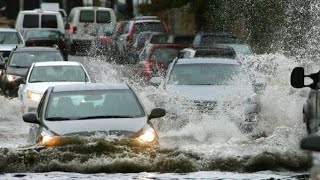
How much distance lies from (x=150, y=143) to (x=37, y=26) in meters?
34.8

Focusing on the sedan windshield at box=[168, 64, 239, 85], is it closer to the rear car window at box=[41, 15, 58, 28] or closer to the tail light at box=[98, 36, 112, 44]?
the tail light at box=[98, 36, 112, 44]

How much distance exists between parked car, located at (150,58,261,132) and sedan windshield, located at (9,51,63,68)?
9037mm

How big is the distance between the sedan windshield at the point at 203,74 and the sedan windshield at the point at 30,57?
9224 millimetres

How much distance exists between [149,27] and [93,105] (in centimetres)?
2957

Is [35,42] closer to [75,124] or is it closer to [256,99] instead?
[256,99]

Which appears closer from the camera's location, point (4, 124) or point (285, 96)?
point (285, 96)

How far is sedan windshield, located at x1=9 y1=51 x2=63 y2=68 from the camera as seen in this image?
29328 mm

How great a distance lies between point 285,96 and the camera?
70.5 ft

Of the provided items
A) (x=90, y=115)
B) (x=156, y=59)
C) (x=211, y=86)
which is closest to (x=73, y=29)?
(x=156, y=59)

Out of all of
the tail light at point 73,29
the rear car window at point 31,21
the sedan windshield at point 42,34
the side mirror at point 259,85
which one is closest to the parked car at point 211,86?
the side mirror at point 259,85

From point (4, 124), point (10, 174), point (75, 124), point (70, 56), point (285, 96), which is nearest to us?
point (10, 174)

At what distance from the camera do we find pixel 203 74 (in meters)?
20.2

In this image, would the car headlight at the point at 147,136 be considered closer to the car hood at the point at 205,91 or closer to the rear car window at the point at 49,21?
the car hood at the point at 205,91

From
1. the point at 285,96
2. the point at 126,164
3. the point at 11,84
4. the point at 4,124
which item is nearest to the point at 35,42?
the point at 11,84
